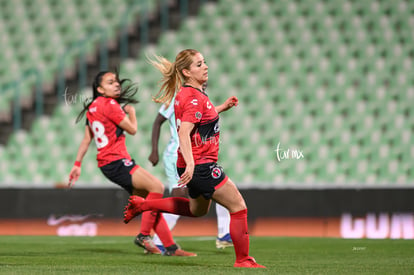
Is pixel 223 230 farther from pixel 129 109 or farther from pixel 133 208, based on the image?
pixel 133 208

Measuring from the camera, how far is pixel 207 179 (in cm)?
543

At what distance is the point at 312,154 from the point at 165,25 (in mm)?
3912

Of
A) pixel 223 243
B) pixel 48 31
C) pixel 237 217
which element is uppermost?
pixel 48 31

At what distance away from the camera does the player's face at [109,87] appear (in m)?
7.38

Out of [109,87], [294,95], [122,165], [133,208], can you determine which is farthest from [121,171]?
[294,95]

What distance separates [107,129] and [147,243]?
1.14 meters

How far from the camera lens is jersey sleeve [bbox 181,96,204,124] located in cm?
537

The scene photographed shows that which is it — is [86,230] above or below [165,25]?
below

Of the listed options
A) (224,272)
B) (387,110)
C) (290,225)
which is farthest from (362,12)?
(224,272)

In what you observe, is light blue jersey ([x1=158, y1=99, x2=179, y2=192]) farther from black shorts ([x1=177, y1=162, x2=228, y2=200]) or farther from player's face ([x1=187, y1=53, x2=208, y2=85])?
black shorts ([x1=177, y1=162, x2=228, y2=200])

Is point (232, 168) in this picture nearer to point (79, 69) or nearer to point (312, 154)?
point (312, 154)

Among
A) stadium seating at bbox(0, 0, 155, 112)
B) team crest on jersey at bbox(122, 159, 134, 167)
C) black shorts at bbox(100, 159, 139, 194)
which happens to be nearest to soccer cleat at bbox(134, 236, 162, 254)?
black shorts at bbox(100, 159, 139, 194)

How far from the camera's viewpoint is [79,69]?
44.9ft
